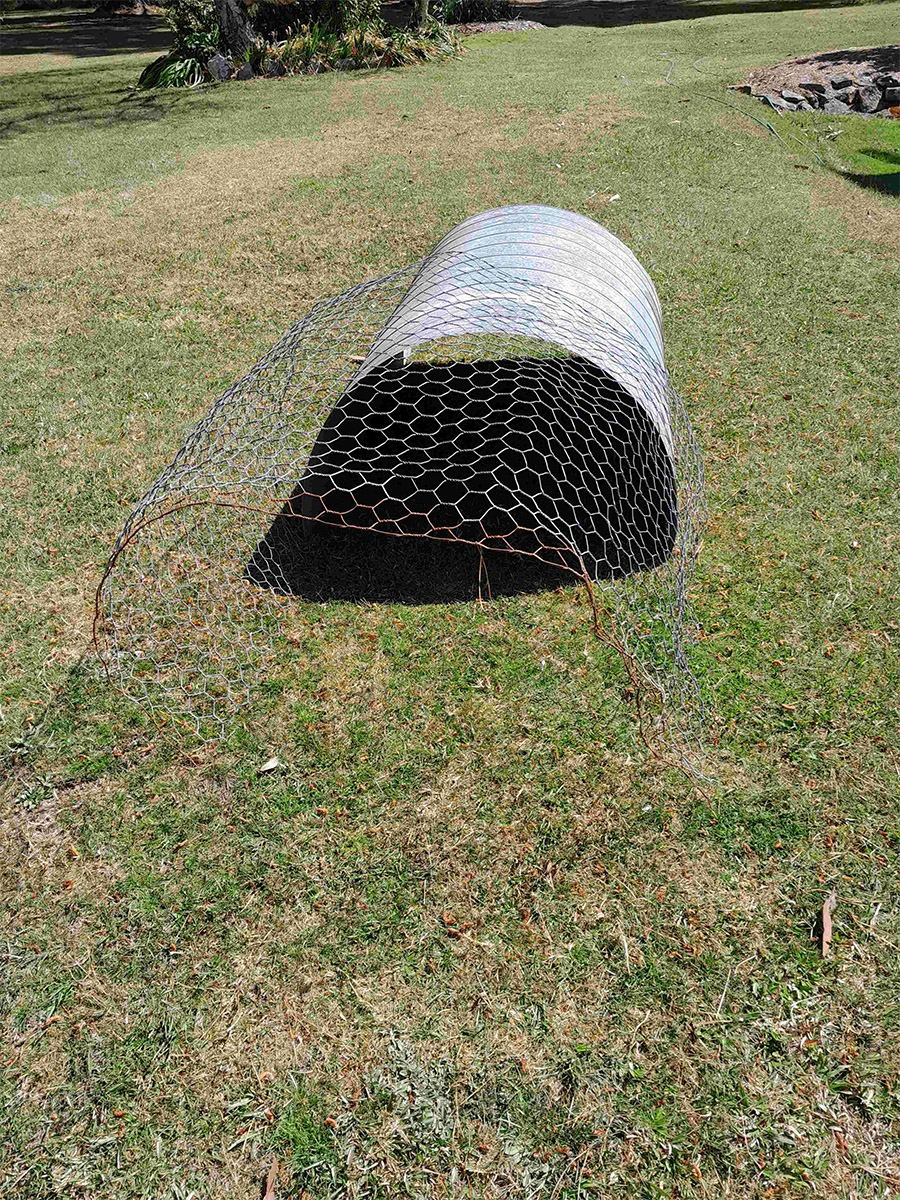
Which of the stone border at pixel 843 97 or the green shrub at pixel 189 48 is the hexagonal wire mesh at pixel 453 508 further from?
the green shrub at pixel 189 48

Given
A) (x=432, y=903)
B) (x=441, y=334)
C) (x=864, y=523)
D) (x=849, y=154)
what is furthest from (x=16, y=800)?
(x=849, y=154)

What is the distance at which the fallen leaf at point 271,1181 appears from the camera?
2.15 m

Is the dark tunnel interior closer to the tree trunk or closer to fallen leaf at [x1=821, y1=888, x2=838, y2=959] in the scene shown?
fallen leaf at [x1=821, y1=888, x2=838, y2=959]

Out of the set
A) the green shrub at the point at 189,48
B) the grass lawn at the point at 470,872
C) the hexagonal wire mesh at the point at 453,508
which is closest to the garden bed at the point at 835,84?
the grass lawn at the point at 470,872

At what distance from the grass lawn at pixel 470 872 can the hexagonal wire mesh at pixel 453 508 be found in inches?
7.3

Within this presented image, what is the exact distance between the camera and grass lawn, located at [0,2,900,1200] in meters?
2.26

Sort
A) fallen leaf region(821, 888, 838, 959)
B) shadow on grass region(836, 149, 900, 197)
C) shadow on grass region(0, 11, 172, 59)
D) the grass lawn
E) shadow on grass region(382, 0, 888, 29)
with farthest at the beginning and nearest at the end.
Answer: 1. shadow on grass region(382, 0, 888, 29)
2. shadow on grass region(0, 11, 172, 59)
3. shadow on grass region(836, 149, 900, 197)
4. fallen leaf region(821, 888, 838, 959)
5. the grass lawn

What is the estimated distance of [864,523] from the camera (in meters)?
4.42

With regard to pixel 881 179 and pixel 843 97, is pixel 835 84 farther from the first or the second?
pixel 881 179

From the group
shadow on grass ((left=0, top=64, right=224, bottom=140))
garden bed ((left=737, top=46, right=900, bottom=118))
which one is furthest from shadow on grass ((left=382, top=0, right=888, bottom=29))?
shadow on grass ((left=0, top=64, right=224, bottom=140))

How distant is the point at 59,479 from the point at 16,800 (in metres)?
2.49

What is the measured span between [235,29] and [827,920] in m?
18.6

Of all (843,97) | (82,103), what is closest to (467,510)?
(843,97)

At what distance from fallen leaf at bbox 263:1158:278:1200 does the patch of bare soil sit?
15.9 metres
